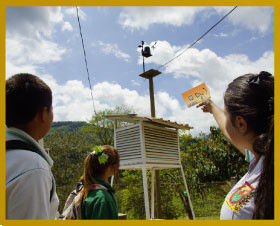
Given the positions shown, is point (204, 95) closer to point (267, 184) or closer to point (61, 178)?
point (267, 184)

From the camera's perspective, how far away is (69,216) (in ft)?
6.70

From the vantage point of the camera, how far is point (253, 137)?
47.8 inches

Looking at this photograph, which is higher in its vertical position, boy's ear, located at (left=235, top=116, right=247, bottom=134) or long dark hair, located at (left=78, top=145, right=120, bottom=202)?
boy's ear, located at (left=235, top=116, right=247, bottom=134)

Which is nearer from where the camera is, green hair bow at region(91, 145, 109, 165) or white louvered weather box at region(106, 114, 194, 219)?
green hair bow at region(91, 145, 109, 165)

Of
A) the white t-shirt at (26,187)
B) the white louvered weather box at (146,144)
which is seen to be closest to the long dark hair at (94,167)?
the white t-shirt at (26,187)

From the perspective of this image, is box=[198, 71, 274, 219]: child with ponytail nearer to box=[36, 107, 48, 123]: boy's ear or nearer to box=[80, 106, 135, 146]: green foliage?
box=[36, 107, 48, 123]: boy's ear

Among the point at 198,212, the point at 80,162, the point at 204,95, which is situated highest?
the point at 204,95

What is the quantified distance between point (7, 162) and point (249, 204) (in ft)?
3.44

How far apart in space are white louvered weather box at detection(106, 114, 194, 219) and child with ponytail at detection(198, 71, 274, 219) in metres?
4.08

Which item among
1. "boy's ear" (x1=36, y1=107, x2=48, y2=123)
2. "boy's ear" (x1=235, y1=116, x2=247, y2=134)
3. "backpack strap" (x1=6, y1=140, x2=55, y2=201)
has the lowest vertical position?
"backpack strap" (x1=6, y1=140, x2=55, y2=201)

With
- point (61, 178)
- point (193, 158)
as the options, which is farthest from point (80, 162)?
point (193, 158)

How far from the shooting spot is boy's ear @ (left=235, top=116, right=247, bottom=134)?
48.0 inches

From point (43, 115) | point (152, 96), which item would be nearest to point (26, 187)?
point (43, 115)

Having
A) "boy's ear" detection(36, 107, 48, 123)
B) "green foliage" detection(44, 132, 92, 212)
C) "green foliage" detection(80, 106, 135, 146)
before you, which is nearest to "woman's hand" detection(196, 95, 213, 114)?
"boy's ear" detection(36, 107, 48, 123)
